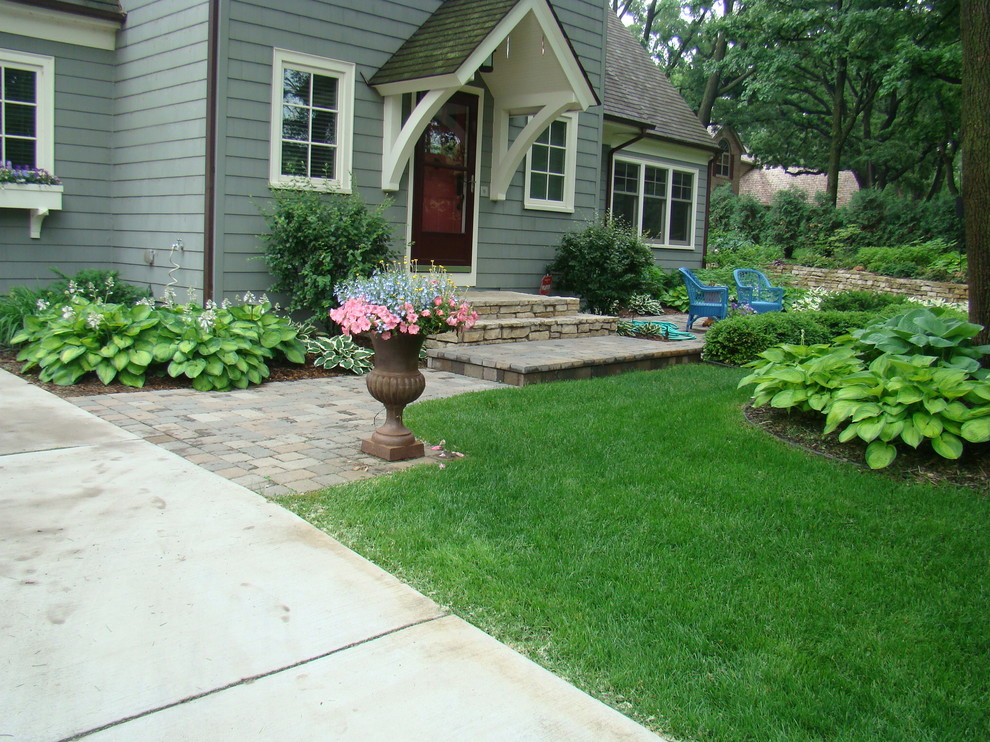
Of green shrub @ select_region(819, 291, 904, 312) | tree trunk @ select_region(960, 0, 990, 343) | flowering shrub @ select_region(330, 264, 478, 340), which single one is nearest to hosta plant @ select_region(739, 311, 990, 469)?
tree trunk @ select_region(960, 0, 990, 343)

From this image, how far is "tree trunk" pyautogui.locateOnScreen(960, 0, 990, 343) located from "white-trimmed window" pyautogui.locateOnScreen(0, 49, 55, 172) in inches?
322

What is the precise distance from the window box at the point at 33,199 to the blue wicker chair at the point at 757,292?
793cm

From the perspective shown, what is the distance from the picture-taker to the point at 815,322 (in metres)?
8.43

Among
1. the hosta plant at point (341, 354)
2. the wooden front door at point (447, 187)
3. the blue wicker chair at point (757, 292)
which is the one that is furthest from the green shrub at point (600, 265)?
the hosta plant at point (341, 354)

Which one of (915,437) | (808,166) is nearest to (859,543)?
(915,437)

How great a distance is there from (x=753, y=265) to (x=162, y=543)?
59.3ft

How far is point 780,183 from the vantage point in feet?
150

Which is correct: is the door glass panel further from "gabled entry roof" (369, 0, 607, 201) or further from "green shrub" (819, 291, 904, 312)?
"green shrub" (819, 291, 904, 312)

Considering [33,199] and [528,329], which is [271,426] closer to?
[528,329]

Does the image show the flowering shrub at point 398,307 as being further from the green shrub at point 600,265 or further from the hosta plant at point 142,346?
the green shrub at point 600,265

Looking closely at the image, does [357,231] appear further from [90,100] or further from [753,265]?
[753,265]

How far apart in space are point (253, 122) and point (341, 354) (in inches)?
93.1

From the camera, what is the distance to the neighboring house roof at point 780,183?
43.3m

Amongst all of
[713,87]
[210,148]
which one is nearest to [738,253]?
[713,87]
